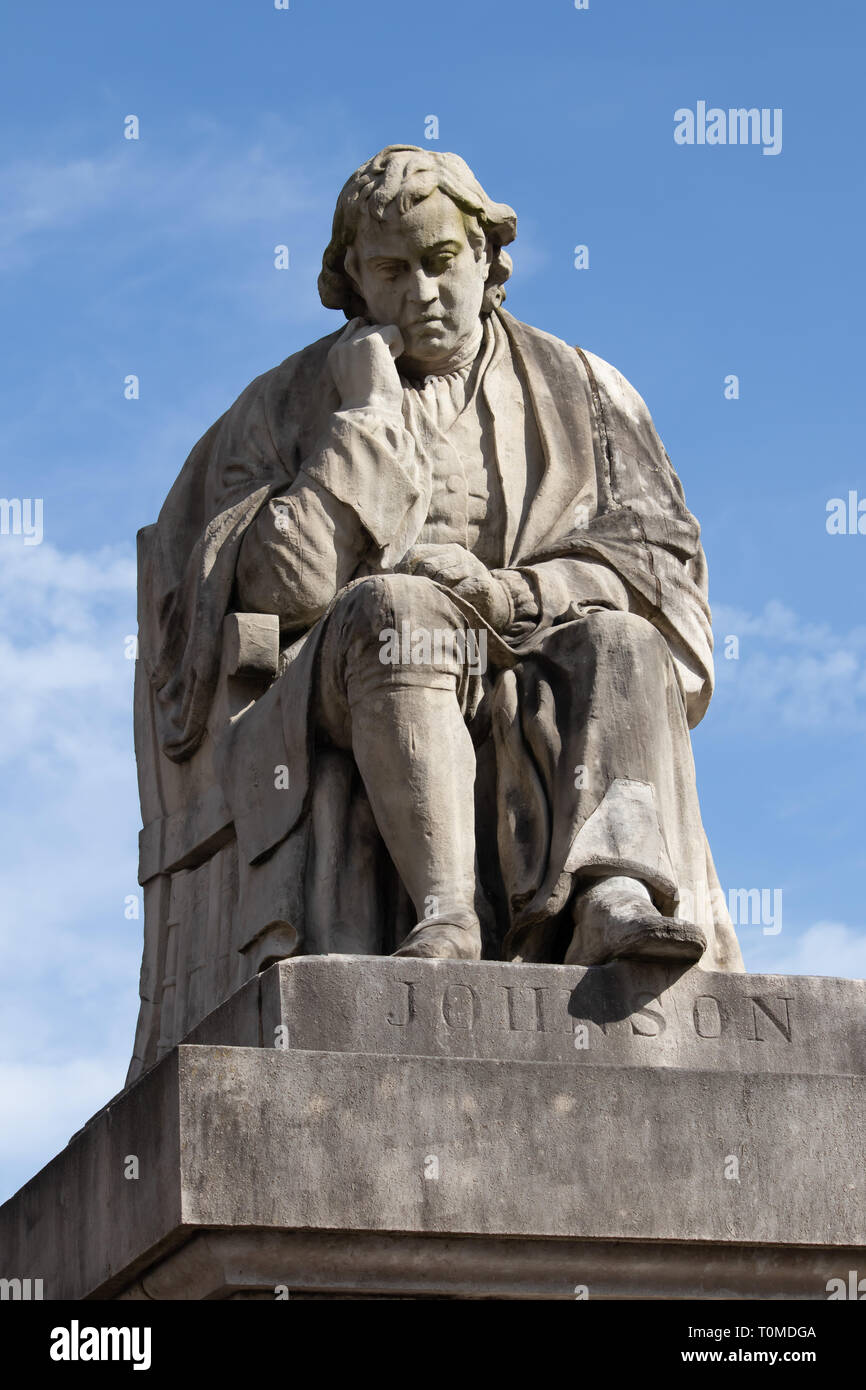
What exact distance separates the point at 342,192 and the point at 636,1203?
4.08 metres

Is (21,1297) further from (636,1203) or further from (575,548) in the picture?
(575,548)

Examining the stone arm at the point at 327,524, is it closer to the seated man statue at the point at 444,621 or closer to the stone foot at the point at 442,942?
the seated man statue at the point at 444,621

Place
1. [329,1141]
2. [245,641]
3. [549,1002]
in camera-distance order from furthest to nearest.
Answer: [245,641] → [549,1002] → [329,1141]

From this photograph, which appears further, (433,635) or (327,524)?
(327,524)

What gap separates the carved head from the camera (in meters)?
9.44

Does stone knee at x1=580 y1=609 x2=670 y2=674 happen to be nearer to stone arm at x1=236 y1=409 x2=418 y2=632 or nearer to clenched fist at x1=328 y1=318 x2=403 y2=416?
stone arm at x1=236 y1=409 x2=418 y2=632

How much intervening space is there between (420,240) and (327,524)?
3.86ft

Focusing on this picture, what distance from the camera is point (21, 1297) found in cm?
812

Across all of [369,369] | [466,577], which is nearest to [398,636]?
[466,577]

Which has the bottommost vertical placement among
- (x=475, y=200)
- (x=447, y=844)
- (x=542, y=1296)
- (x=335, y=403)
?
(x=542, y=1296)

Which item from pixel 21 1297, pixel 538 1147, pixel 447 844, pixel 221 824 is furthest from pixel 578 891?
pixel 21 1297

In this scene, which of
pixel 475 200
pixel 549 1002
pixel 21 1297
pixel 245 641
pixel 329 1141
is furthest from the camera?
pixel 475 200

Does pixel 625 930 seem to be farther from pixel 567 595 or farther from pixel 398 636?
pixel 567 595

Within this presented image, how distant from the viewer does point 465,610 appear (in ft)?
27.5
